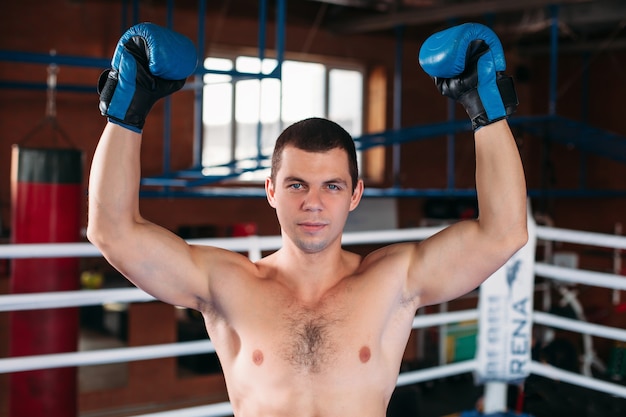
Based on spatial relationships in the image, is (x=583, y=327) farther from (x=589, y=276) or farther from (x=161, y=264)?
(x=161, y=264)

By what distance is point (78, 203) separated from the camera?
3.16m

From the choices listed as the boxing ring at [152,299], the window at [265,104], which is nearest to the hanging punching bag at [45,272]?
the boxing ring at [152,299]

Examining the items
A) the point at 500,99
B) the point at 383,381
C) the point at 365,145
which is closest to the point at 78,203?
the point at 383,381

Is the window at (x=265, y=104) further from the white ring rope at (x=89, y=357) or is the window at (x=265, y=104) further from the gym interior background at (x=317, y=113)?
the white ring rope at (x=89, y=357)

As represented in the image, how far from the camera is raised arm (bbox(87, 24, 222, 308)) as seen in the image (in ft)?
4.69

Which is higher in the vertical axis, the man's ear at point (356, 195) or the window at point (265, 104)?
the window at point (265, 104)

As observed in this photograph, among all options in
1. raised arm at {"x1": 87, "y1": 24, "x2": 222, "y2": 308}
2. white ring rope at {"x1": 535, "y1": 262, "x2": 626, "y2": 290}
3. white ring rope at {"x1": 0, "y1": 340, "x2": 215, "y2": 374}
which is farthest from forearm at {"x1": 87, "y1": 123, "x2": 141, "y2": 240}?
white ring rope at {"x1": 535, "y1": 262, "x2": 626, "y2": 290}

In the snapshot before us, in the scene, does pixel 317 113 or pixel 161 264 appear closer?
pixel 161 264

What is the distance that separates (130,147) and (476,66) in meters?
0.67

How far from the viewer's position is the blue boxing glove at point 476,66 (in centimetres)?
148

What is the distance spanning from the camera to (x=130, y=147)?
4.74 feet

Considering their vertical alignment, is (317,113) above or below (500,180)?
above

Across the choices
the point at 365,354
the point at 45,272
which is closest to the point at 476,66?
the point at 365,354

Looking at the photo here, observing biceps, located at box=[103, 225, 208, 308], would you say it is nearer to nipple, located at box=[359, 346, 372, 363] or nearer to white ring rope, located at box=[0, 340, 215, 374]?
nipple, located at box=[359, 346, 372, 363]
